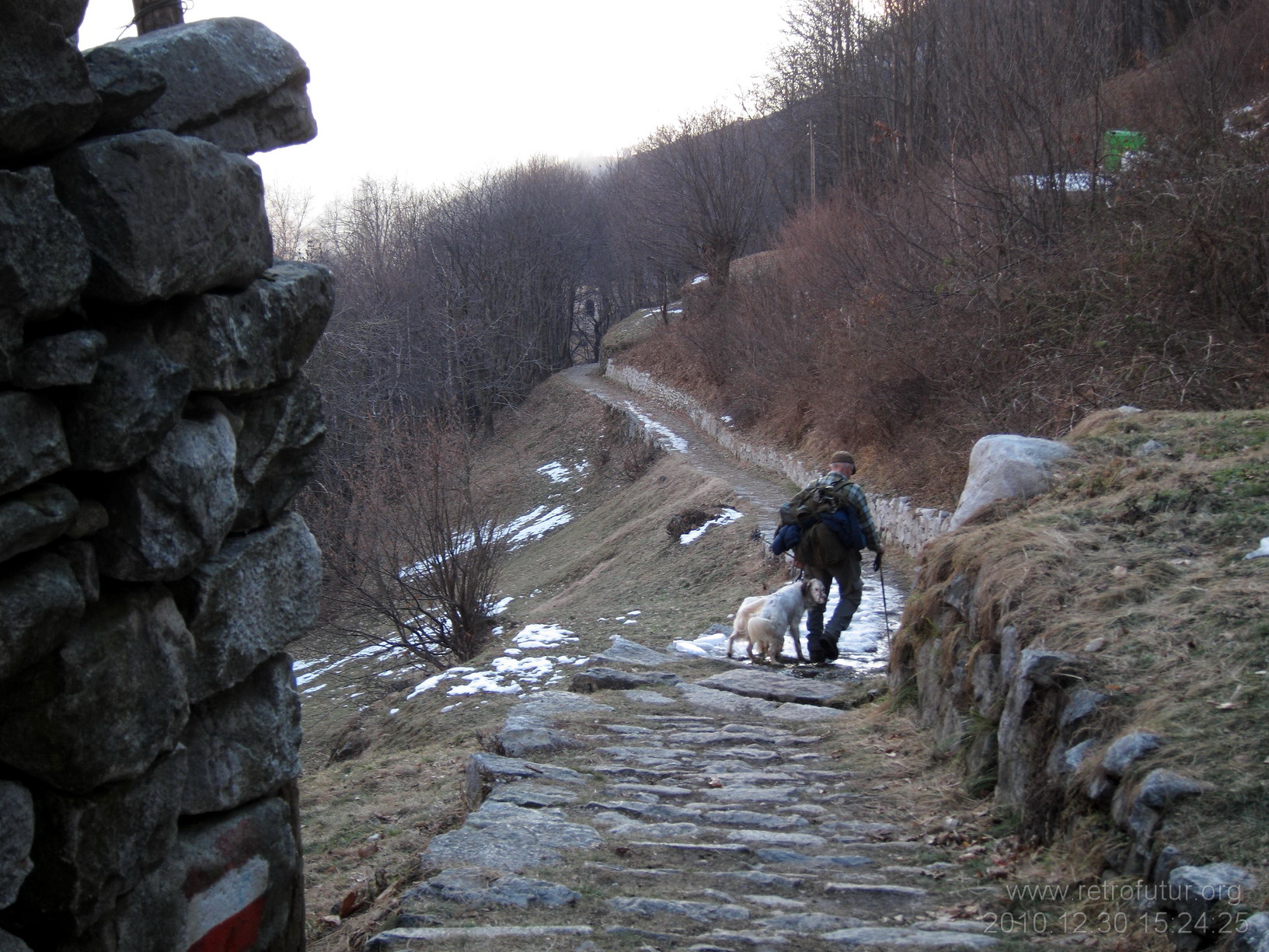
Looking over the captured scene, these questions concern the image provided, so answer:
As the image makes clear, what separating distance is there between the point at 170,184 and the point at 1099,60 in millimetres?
14437

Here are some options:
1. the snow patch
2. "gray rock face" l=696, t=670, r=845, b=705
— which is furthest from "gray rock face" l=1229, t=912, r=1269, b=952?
the snow patch

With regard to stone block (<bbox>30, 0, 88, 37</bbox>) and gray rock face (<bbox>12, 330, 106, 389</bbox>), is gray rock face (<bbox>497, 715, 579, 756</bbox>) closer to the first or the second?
gray rock face (<bbox>12, 330, 106, 389</bbox>)

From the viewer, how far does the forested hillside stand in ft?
39.2

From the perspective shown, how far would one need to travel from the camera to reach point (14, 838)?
A: 290cm

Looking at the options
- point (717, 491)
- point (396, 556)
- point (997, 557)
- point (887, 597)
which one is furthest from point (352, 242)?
point (997, 557)

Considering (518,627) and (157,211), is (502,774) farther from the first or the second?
(518,627)

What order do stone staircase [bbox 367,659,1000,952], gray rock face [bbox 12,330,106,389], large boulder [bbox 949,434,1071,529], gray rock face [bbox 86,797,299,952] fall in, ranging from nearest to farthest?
1. gray rock face [bbox 12,330,106,389]
2. gray rock face [bbox 86,797,299,952]
3. stone staircase [bbox 367,659,1000,952]
4. large boulder [bbox 949,434,1071,529]

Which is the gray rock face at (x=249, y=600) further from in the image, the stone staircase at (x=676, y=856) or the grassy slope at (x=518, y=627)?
the grassy slope at (x=518, y=627)

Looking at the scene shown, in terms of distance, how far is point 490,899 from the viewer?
412cm

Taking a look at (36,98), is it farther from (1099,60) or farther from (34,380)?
(1099,60)

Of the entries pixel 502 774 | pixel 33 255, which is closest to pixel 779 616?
pixel 502 774

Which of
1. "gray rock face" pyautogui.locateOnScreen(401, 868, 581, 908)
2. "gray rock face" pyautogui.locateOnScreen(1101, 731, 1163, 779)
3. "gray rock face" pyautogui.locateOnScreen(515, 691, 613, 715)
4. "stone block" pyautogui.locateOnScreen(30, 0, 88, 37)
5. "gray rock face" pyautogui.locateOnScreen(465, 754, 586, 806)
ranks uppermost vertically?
"stone block" pyautogui.locateOnScreen(30, 0, 88, 37)

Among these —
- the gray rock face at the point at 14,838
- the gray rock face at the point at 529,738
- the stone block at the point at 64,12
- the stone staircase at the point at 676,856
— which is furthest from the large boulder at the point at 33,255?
the gray rock face at the point at 529,738

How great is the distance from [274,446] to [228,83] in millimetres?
1388
